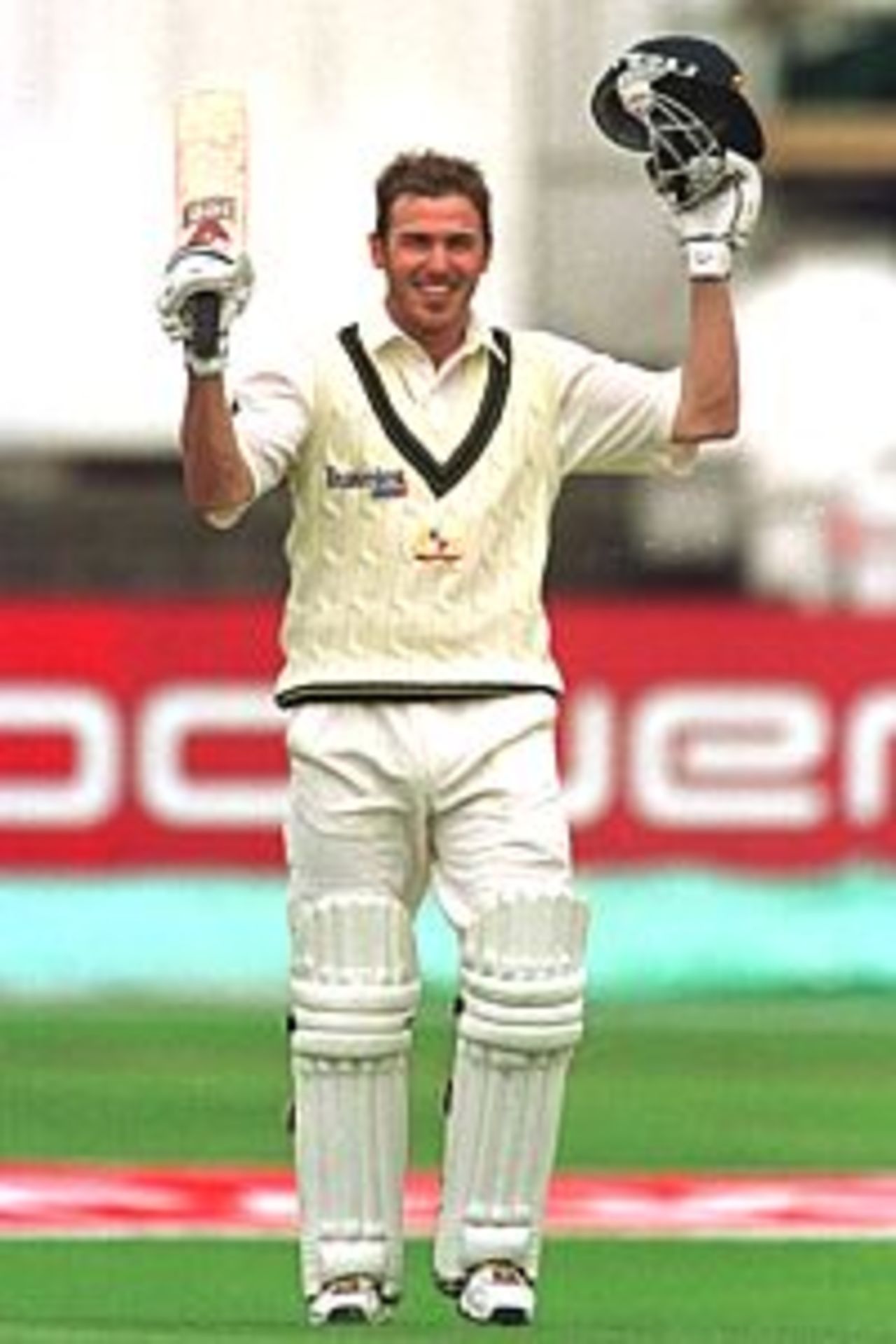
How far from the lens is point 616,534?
18.3 metres

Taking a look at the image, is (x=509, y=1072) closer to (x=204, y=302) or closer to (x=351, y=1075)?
(x=351, y=1075)

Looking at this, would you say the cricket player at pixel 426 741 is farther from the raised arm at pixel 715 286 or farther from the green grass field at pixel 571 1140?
the green grass field at pixel 571 1140

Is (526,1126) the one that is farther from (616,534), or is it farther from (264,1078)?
(616,534)

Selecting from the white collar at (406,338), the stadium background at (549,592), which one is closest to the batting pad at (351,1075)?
the white collar at (406,338)

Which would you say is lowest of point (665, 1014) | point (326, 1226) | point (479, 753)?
point (665, 1014)

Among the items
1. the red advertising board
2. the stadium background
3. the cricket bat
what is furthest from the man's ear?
the red advertising board

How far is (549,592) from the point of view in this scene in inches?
699

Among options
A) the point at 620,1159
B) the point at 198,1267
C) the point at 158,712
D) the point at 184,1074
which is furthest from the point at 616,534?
the point at 198,1267

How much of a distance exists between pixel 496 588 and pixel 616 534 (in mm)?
8733

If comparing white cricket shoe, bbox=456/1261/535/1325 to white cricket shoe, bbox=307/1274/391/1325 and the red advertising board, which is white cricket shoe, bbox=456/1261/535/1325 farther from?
the red advertising board

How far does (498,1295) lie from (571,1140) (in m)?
3.84

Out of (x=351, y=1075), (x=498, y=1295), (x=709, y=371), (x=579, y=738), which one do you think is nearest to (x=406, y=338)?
(x=709, y=371)

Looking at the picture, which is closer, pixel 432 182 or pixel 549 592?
pixel 432 182

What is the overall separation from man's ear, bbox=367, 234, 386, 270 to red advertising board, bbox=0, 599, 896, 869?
7.69 m
